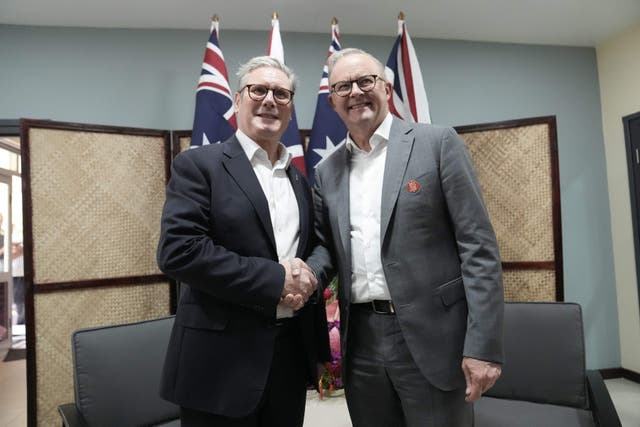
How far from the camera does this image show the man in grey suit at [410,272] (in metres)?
1.20

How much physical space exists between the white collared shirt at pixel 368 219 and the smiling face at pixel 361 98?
40mm

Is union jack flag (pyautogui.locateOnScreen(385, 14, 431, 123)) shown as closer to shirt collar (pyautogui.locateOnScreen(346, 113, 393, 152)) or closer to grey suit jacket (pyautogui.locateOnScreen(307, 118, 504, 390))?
shirt collar (pyautogui.locateOnScreen(346, 113, 393, 152))

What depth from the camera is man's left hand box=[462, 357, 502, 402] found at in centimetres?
117

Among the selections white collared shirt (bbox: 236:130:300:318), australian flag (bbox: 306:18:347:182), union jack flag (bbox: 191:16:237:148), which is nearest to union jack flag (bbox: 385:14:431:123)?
australian flag (bbox: 306:18:347:182)

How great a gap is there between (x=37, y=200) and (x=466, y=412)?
2.34m

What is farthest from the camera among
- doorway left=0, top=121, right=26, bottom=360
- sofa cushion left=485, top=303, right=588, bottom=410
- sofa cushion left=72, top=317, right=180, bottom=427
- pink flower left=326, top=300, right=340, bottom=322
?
doorway left=0, top=121, right=26, bottom=360

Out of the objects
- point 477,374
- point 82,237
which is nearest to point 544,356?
point 477,374

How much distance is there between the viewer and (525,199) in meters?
2.71

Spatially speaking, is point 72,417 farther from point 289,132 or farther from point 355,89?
point 289,132

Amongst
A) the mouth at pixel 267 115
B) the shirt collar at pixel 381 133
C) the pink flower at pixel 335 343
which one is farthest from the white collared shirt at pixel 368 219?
the pink flower at pixel 335 343

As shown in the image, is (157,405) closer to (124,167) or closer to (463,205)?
(124,167)

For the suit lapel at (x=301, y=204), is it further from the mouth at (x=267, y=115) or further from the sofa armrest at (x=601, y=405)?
the sofa armrest at (x=601, y=405)

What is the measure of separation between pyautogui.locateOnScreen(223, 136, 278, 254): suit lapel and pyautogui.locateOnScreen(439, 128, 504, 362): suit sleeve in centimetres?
53

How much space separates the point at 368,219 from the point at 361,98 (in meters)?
0.40
